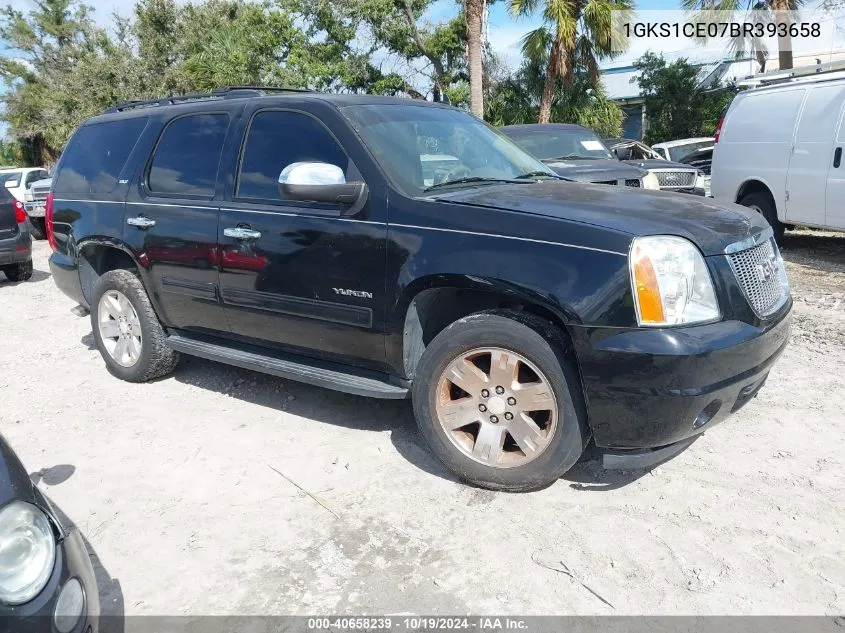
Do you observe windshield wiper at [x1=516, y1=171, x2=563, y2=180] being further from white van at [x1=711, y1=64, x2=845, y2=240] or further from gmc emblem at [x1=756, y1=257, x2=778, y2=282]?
white van at [x1=711, y1=64, x2=845, y2=240]

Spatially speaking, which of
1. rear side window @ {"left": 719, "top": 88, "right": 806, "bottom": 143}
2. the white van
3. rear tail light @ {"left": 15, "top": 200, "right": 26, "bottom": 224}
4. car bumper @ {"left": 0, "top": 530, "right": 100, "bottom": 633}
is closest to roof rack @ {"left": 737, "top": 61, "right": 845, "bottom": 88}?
the white van

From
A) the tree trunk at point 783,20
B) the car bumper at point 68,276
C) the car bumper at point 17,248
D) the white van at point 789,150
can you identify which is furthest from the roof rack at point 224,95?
the tree trunk at point 783,20

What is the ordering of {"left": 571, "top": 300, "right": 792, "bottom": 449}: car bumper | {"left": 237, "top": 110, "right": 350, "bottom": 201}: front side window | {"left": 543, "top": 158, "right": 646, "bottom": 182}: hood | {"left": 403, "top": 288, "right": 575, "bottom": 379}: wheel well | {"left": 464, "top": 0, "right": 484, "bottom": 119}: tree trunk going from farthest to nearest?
{"left": 464, "top": 0, "right": 484, "bottom": 119}: tree trunk, {"left": 543, "top": 158, "right": 646, "bottom": 182}: hood, {"left": 237, "top": 110, "right": 350, "bottom": 201}: front side window, {"left": 403, "top": 288, "right": 575, "bottom": 379}: wheel well, {"left": 571, "top": 300, "right": 792, "bottom": 449}: car bumper

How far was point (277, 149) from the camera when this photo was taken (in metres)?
4.06

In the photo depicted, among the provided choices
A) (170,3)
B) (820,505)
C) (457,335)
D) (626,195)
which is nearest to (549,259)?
(457,335)

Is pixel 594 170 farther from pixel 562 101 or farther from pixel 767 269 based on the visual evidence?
pixel 562 101

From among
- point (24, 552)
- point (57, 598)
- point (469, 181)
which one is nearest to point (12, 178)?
point (469, 181)

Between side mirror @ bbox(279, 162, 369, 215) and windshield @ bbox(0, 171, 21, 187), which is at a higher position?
windshield @ bbox(0, 171, 21, 187)

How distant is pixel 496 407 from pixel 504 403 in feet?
0.15

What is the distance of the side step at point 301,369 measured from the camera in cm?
367

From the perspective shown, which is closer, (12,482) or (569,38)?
(12,482)

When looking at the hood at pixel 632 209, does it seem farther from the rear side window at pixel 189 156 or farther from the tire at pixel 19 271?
the tire at pixel 19 271

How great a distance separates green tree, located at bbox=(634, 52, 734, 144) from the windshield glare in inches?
624

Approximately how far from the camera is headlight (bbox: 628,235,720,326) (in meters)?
2.88
